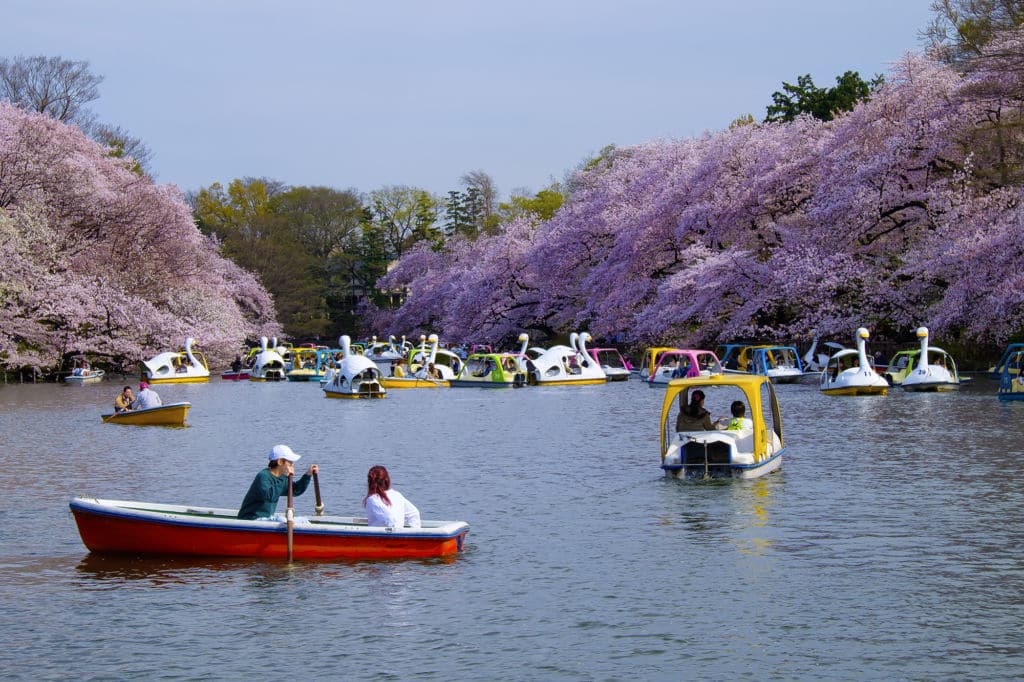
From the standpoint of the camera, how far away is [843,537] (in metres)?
18.5

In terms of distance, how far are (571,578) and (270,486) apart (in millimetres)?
4317

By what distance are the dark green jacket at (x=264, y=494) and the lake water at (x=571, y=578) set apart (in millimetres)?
737

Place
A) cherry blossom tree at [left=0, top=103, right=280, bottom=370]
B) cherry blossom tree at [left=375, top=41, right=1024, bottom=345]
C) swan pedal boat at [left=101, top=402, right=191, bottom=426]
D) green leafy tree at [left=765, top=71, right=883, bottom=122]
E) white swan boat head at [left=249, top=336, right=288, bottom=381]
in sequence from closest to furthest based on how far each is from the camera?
1. swan pedal boat at [left=101, top=402, right=191, bottom=426]
2. cherry blossom tree at [left=375, top=41, right=1024, bottom=345]
3. cherry blossom tree at [left=0, top=103, right=280, bottom=370]
4. white swan boat head at [left=249, top=336, right=288, bottom=381]
5. green leafy tree at [left=765, top=71, right=883, bottom=122]

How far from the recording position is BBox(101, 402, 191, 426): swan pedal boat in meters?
38.6

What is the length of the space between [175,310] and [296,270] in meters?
45.5

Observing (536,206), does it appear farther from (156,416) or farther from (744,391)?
(744,391)

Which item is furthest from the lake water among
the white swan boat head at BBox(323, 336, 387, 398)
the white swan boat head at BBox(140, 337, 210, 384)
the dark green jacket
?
the white swan boat head at BBox(140, 337, 210, 384)

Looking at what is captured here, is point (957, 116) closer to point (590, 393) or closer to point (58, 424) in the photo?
point (590, 393)

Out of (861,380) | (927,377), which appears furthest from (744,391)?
(927,377)

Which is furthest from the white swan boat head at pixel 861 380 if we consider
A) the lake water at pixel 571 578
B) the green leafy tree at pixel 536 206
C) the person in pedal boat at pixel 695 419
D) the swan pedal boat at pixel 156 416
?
the green leafy tree at pixel 536 206

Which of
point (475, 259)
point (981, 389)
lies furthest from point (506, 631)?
point (475, 259)

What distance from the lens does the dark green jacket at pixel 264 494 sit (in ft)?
56.3

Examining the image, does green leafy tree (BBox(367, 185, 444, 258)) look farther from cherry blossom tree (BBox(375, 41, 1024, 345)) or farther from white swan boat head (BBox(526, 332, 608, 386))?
white swan boat head (BBox(526, 332, 608, 386))

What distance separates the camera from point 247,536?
17000 mm
